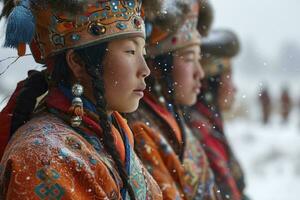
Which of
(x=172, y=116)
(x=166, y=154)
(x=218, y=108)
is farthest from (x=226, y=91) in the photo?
(x=166, y=154)

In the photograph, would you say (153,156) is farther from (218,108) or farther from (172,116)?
(218,108)

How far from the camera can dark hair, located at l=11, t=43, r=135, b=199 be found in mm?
1969

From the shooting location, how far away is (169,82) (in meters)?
2.93

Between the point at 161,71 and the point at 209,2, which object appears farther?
the point at 209,2

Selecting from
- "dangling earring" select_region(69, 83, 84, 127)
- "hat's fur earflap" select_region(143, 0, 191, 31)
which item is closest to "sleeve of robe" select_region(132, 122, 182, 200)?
"hat's fur earflap" select_region(143, 0, 191, 31)

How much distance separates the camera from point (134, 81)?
2031 millimetres

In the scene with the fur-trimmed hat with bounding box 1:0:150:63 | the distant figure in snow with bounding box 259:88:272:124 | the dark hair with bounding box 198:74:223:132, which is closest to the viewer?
the fur-trimmed hat with bounding box 1:0:150:63

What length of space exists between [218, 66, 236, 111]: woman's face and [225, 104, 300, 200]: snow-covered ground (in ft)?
12.3

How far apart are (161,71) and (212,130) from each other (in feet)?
3.43

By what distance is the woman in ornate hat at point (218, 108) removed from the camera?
3658 mm

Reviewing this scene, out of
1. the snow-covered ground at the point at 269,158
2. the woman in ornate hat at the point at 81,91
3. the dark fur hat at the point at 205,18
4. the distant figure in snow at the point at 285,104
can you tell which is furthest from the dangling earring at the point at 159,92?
the distant figure in snow at the point at 285,104

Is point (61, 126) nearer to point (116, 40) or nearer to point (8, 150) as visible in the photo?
point (8, 150)

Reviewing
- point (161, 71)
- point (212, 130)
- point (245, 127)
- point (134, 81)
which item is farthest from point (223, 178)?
point (245, 127)

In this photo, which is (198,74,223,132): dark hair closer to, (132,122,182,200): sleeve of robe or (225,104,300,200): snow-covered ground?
(132,122,182,200): sleeve of robe
